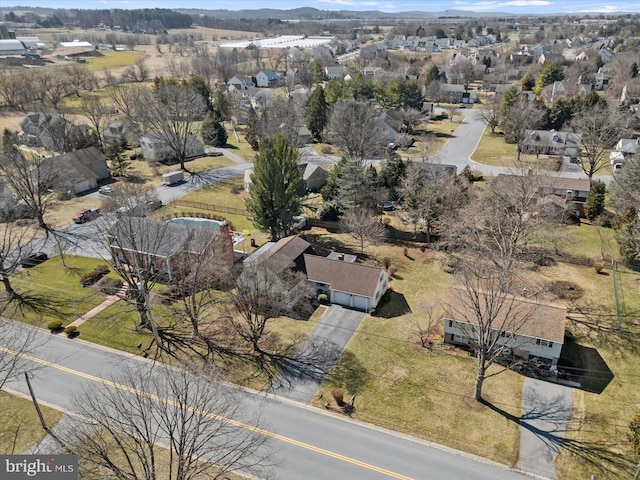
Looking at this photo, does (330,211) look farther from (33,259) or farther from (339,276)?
(33,259)

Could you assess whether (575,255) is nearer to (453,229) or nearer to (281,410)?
(453,229)

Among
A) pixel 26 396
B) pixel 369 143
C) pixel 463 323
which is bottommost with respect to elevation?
pixel 26 396

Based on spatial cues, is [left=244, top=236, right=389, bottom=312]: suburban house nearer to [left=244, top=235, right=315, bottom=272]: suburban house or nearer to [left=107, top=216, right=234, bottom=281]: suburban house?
[left=244, top=235, right=315, bottom=272]: suburban house

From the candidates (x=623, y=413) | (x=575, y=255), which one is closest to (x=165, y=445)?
(x=623, y=413)

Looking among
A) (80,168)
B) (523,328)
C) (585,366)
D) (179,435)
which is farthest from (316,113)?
(179,435)

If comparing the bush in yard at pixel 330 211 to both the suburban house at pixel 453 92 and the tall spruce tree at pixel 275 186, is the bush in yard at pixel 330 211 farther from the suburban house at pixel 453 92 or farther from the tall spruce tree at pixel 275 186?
the suburban house at pixel 453 92

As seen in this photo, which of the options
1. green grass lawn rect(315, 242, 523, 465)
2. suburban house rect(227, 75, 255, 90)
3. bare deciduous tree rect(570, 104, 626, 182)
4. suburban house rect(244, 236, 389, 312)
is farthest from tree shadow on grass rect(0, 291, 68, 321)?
suburban house rect(227, 75, 255, 90)
